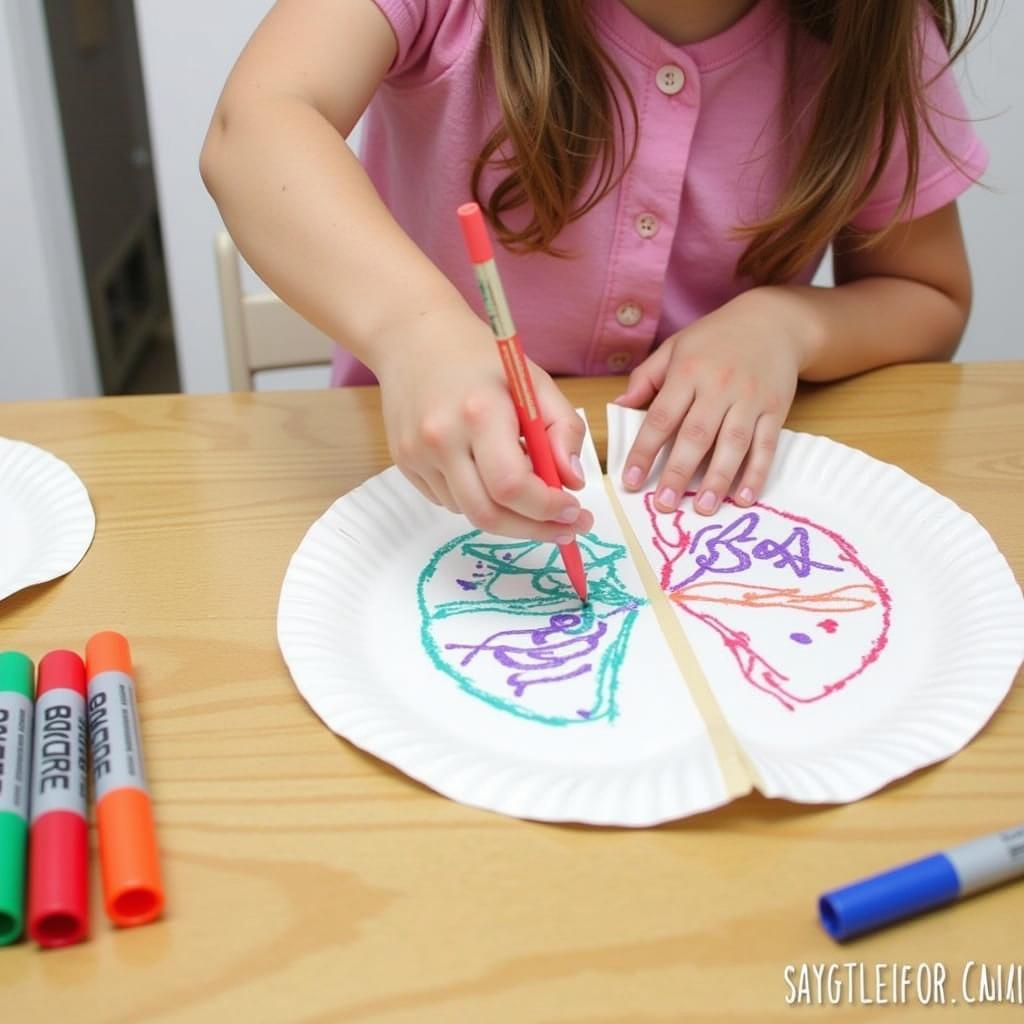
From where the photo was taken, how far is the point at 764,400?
60 centimetres

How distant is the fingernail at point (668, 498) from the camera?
1.85 ft

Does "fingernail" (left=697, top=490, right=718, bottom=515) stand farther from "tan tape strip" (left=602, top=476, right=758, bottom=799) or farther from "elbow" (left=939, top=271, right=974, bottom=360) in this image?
"elbow" (left=939, top=271, right=974, bottom=360)

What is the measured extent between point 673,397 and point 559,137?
18 centimetres

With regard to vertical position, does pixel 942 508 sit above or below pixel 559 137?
below

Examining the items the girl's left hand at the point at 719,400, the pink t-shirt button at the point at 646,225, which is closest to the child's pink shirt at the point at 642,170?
the pink t-shirt button at the point at 646,225

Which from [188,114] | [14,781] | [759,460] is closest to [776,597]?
[759,460]

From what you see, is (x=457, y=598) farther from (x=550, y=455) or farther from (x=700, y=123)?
(x=700, y=123)

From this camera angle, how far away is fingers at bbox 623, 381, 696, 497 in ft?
1.91

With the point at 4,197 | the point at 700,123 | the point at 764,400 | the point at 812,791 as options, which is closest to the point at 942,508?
the point at 764,400

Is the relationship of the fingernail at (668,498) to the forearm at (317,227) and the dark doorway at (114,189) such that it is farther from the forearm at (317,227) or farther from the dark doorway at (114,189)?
the dark doorway at (114,189)

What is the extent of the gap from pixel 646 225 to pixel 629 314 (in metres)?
0.06

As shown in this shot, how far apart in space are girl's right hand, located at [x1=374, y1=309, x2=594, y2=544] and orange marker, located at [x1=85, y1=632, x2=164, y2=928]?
15 centimetres

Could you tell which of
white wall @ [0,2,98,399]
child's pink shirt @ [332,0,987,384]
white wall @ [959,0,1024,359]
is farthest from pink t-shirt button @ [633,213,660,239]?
white wall @ [0,2,98,399]

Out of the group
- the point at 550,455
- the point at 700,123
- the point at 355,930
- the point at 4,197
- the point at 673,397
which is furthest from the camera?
the point at 4,197
